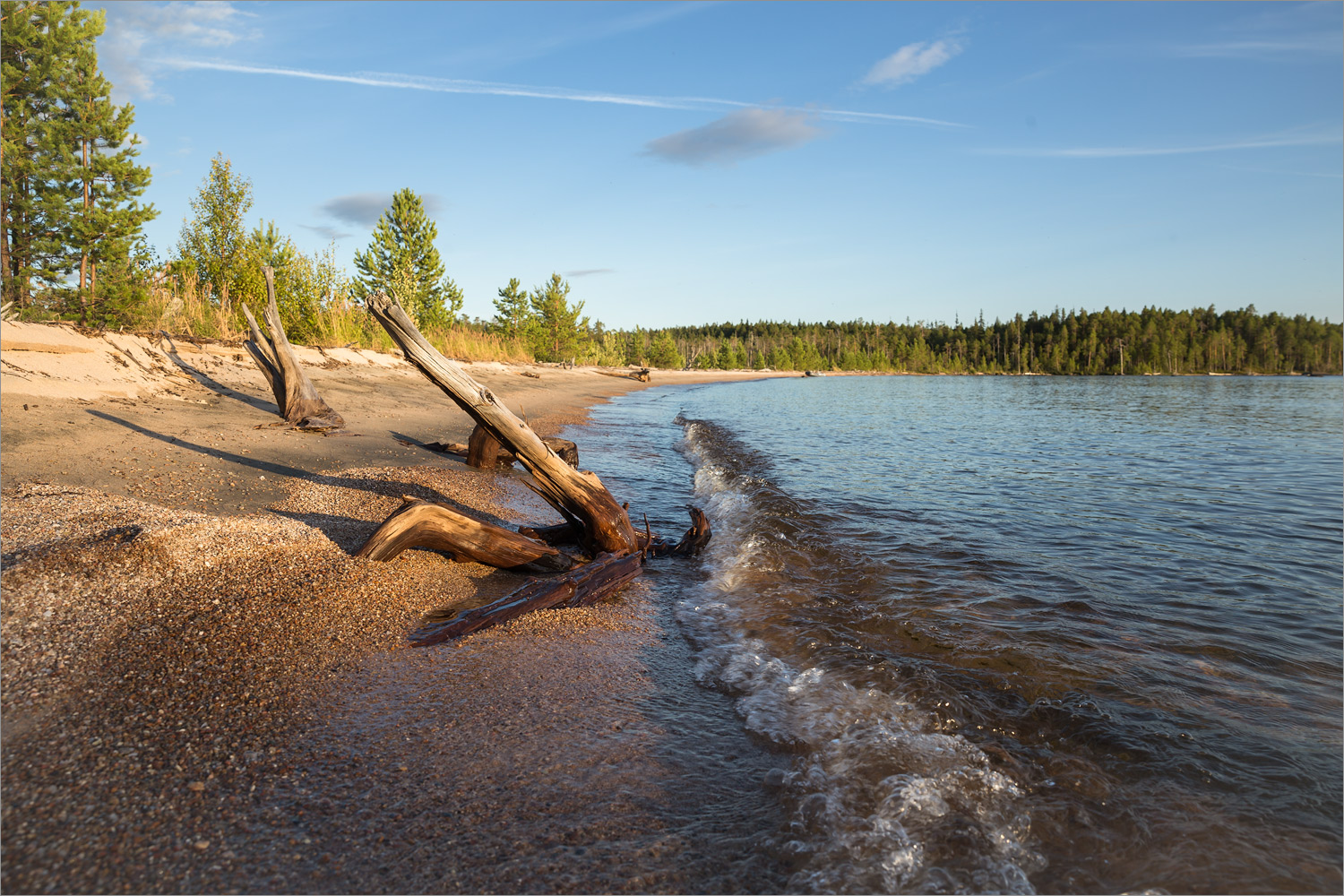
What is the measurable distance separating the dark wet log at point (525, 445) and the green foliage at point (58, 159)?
19.5 m

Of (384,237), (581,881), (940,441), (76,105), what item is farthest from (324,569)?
(384,237)

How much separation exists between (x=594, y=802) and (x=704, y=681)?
1.48m

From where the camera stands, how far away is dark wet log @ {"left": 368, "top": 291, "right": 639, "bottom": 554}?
500 cm

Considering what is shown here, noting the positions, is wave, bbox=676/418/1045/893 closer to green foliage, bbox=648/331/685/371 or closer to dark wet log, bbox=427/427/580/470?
dark wet log, bbox=427/427/580/470

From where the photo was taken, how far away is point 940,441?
17953 millimetres

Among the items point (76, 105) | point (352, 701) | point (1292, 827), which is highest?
point (76, 105)

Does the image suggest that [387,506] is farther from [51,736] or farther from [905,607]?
[905,607]

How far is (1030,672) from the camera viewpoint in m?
4.18

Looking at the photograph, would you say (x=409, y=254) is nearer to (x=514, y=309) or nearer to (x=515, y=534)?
(x=514, y=309)

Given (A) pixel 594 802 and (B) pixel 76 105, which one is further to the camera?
(B) pixel 76 105

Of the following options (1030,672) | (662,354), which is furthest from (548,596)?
(662,354)

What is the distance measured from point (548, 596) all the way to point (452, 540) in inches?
43.8

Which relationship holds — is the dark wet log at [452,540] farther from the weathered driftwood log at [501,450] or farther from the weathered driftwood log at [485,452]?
the weathered driftwood log at [485,452]

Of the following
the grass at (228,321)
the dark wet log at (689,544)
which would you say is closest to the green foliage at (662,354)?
the grass at (228,321)
